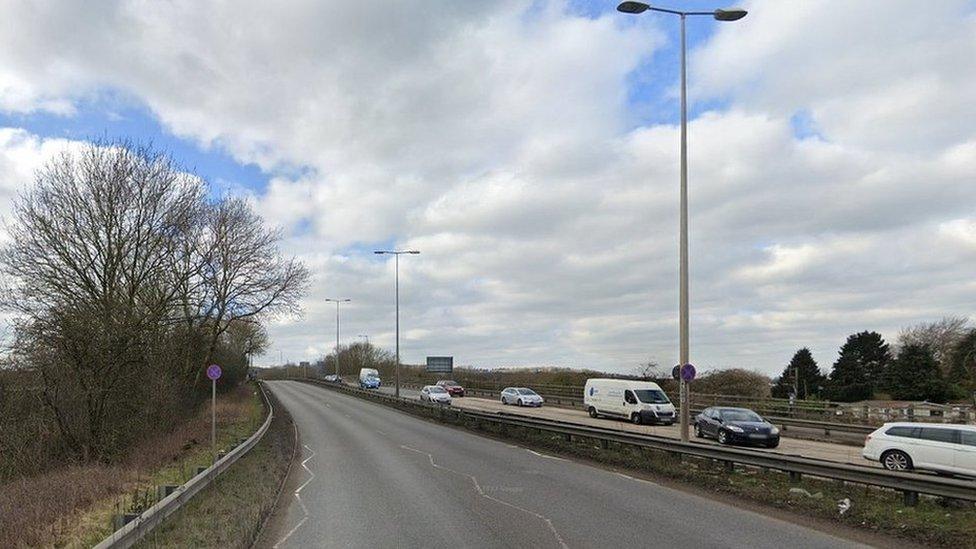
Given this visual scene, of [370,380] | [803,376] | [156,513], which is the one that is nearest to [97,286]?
[156,513]

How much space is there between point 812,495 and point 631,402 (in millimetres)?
26997

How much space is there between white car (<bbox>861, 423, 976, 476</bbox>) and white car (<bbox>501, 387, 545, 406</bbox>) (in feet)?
117

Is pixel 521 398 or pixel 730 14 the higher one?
pixel 730 14

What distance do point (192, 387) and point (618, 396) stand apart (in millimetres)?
23540

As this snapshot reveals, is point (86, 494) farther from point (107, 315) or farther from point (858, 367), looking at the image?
point (858, 367)

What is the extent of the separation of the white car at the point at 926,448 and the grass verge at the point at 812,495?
4.05 meters

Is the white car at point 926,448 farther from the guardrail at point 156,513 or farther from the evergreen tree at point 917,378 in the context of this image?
the evergreen tree at point 917,378

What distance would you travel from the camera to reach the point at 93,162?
2536cm

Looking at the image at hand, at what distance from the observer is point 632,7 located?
1906cm

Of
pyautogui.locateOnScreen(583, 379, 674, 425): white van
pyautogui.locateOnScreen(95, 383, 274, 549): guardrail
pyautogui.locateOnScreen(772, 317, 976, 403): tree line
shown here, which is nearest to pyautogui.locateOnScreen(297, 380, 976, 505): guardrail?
pyautogui.locateOnScreen(95, 383, 274, 549): guardrail

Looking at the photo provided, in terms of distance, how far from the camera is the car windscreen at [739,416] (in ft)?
89.2

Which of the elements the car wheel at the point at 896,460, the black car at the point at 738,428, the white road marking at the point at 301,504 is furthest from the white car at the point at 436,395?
the car wheel at the point at 896,460

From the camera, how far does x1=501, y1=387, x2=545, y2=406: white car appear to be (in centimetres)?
5407

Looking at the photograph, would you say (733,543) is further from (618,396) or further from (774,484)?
(618,396)
